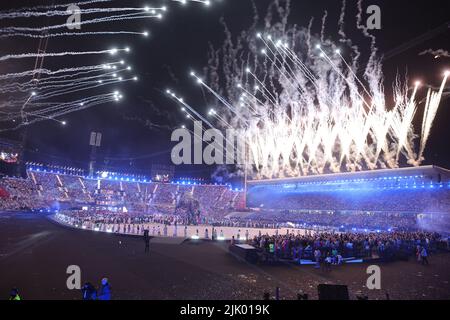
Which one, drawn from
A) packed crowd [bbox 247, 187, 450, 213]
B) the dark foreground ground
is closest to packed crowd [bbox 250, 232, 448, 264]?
the dark foreground ground

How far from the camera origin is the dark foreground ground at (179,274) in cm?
1014

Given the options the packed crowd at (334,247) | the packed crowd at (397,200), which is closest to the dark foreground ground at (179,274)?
the packed crowd at (334,247)

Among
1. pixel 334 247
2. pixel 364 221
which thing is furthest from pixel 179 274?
pixel 364 221

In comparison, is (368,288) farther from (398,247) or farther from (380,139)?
(380,139)

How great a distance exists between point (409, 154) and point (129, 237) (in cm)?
3829

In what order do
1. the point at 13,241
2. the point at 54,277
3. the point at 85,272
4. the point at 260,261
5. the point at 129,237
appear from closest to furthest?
the point at 54,277
the point at 85,272
the point at 260,261
the point at 13,241
the point at 129,237

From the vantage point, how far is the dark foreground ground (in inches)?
399

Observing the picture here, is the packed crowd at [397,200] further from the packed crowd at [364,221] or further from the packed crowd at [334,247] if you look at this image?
the packed crowd at [334,247]

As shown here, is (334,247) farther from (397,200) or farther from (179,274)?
(397,200)

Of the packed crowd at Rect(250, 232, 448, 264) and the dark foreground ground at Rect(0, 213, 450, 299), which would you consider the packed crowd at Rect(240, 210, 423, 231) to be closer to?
the packed crowd at Rect(250, 232, 448, 264)

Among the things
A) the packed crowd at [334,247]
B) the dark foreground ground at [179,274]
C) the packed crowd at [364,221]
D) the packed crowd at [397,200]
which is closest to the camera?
the dark foreground ground at [179,274]

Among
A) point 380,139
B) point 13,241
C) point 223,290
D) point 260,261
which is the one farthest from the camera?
point 380,139
